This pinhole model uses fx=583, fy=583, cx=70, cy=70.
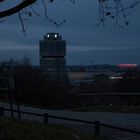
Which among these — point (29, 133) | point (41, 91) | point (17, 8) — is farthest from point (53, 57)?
point (17, 8)

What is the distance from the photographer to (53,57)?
4312cm

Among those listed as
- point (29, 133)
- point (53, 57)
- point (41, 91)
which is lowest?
point (41, 91)

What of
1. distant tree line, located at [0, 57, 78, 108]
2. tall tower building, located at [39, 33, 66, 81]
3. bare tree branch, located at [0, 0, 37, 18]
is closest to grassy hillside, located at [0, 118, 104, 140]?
bare tree branch, located at [0, 0, 37, 18]

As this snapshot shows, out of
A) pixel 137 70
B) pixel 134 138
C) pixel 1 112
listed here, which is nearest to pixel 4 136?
pixel 134 138

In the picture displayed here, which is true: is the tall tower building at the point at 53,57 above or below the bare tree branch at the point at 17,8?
below

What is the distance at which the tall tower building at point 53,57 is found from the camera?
130ft

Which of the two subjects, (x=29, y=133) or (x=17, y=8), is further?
(x=29, y=133)

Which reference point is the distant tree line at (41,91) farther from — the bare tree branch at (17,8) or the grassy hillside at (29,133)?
the bare tree branch at (17,8)

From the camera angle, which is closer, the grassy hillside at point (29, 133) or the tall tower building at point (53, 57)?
the grassy hillside at point (29, 133)

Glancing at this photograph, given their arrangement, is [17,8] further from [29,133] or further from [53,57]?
[53,57]

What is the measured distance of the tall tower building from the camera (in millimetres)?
39500

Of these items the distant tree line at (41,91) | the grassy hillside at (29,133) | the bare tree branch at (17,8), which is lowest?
the distant tree line at (41,91)

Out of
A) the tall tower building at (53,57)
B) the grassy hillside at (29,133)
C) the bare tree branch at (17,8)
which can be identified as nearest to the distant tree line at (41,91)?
the tall tower building at (53,57)

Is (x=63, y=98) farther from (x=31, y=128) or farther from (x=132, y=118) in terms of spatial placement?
(x=31, y=128)
